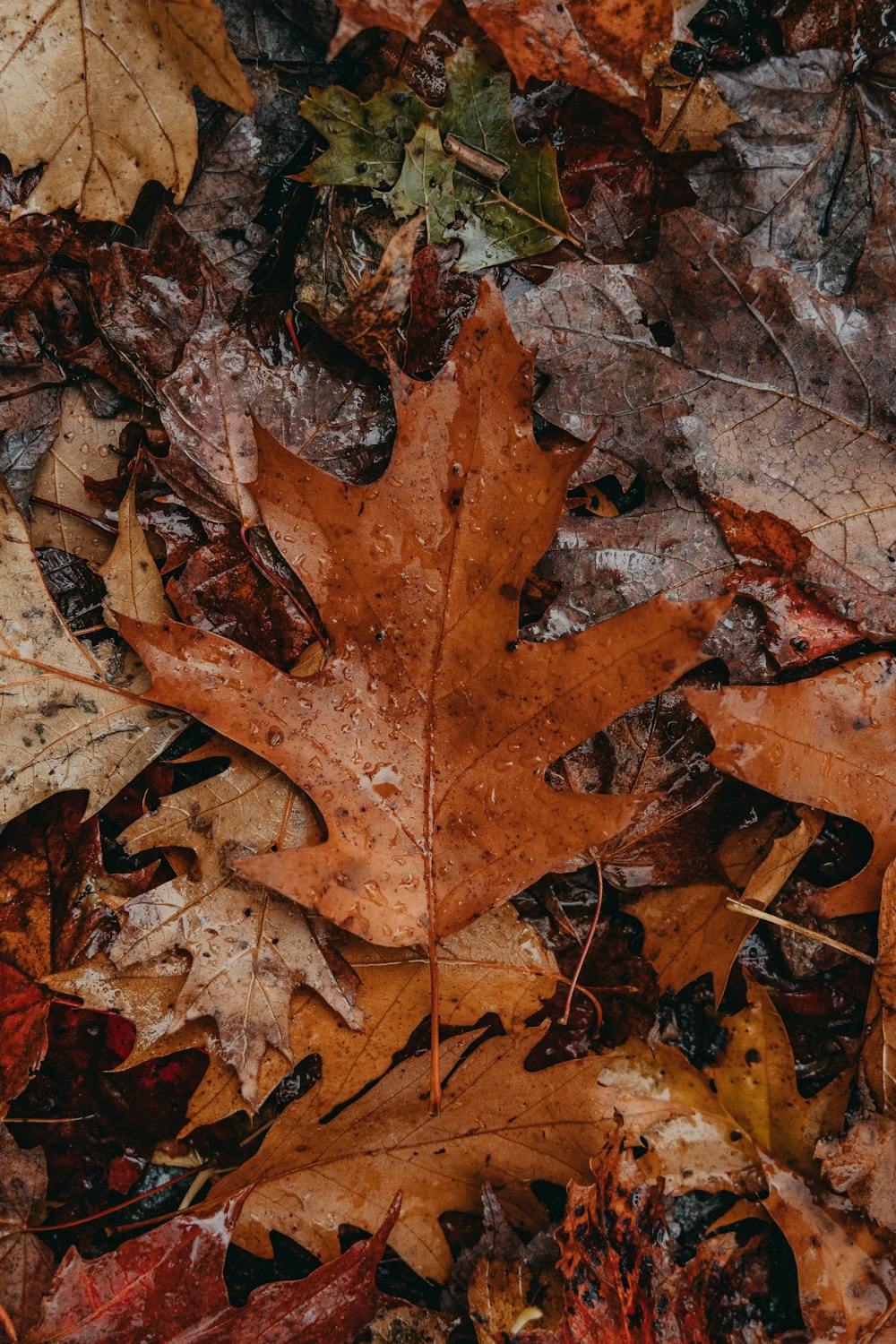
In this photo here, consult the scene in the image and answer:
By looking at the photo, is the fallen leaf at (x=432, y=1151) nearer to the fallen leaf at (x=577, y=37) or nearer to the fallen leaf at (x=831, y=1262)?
the fallen leaf at (x=831, y=1262)

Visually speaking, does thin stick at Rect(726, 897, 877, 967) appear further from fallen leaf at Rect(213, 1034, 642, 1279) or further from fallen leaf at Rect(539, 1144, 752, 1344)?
fallen leaf at Rect(539, 1144, 752, 1344)

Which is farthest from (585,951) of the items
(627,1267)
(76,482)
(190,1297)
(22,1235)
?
(76,482)

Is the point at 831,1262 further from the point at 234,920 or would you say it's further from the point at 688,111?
the point at 688,111

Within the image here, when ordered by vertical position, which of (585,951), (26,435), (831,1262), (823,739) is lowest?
(831,1262)

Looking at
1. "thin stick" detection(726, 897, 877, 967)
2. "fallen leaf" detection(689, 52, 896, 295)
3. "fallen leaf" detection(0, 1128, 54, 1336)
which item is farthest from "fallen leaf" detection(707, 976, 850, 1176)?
"fallen leaf" detection(689, 52, 896, 295)

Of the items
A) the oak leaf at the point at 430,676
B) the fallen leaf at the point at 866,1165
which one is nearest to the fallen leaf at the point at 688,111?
the oak leaf at the point at 430,676

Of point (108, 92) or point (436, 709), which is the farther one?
point (108, 92)

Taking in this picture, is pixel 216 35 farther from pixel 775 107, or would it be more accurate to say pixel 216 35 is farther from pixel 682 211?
pixel 775 107
